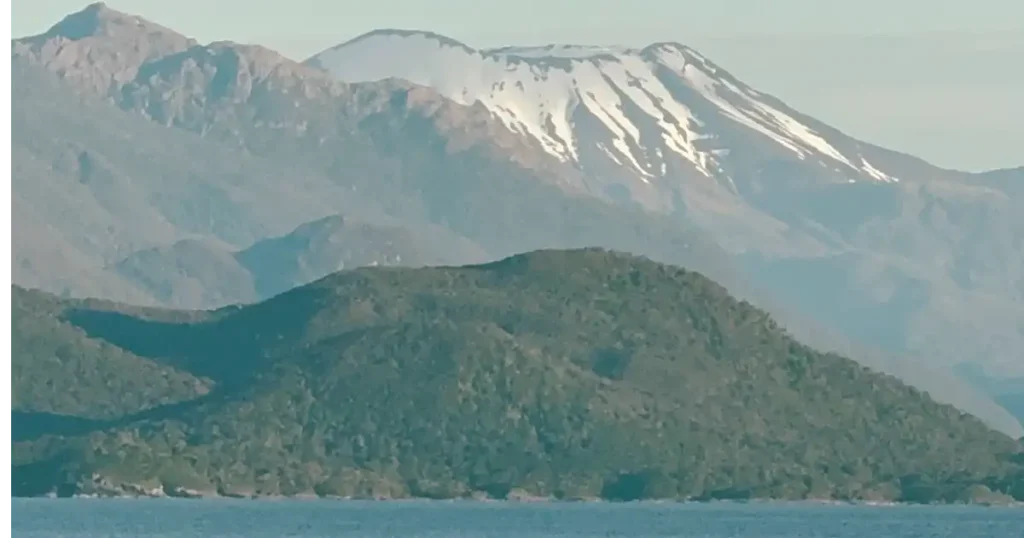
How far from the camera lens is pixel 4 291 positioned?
3097cm

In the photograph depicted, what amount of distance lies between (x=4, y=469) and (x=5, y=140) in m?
4.03

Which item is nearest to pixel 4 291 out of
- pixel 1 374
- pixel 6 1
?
pixel 1 374

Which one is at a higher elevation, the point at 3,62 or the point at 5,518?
the point at 3,62

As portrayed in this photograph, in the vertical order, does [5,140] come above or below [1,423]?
above

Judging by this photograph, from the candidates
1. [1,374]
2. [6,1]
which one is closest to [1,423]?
[1,374]

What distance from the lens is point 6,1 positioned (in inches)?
1177

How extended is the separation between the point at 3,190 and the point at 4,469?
2984 mm

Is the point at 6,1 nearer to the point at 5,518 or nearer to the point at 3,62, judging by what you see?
the point at 3,62

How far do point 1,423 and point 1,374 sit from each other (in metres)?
0.54

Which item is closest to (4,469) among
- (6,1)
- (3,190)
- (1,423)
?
(1,423)

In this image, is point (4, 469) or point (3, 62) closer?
point (4, 469)

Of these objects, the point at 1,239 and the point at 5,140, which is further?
the point at 5,140

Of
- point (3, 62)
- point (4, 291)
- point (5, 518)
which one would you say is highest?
point (3, 62)

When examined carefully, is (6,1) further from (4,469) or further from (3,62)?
(4,469)
